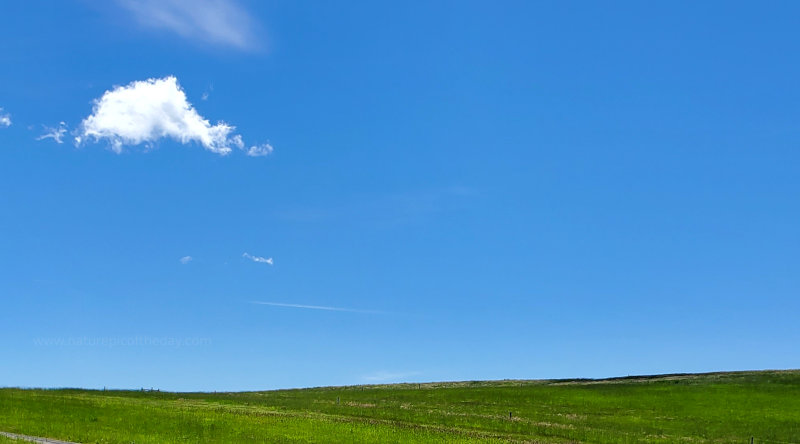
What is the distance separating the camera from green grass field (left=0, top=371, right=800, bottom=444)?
4222 cm

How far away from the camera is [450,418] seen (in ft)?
194

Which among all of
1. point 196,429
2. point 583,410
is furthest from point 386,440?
point 583,410

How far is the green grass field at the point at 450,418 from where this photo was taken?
4222 centimetres

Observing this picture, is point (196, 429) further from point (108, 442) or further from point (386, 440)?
point (386, 440)

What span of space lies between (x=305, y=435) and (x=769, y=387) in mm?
75332

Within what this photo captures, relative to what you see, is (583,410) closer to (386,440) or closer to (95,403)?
(386,440)

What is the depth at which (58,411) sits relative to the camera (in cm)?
4981

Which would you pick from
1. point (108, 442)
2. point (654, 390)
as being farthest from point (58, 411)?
point (654, 390)

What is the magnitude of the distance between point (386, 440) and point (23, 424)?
2354 centimetres

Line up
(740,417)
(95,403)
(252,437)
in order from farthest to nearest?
(740,417), (95,403), (252,437)

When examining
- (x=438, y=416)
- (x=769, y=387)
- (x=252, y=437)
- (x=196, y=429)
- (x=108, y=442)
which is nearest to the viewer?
(x=108, y=442)

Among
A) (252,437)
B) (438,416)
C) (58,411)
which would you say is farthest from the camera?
(438,416)

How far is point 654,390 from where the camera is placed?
9512cm

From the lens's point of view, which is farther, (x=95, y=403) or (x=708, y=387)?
(x=708, y=387)
